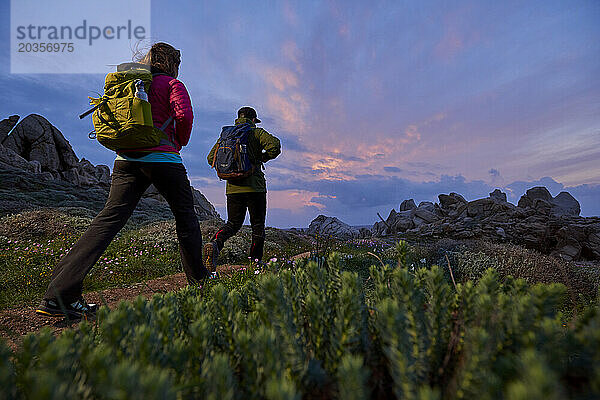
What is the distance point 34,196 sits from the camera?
78.2ft

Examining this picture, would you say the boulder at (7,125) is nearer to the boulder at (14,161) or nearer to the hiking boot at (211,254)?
the boulder at (14,161)

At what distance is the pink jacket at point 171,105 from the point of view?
13.5 ft

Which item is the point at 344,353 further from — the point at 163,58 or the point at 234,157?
the point at 234,157

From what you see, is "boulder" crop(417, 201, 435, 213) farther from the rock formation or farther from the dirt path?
the dirt path

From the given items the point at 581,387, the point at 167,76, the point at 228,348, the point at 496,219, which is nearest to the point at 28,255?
the point at 167,76

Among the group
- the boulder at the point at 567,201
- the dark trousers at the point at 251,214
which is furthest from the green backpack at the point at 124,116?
the boulder at the point at 567,201

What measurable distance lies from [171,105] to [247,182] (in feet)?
7.22

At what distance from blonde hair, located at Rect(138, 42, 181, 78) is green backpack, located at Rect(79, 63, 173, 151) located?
0.57 metres

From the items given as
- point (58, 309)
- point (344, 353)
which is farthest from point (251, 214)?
point (344, 353)

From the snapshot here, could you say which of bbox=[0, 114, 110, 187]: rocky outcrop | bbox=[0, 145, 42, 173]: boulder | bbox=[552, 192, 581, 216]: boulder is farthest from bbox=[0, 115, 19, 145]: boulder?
bbox=[552, 192, 581, 216]: boulder

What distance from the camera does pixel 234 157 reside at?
5906 mm

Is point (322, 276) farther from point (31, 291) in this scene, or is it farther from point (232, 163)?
point (31, 291)

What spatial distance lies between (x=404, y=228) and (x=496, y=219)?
448 inches

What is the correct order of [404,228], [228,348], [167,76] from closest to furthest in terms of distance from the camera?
1. [228,348]
2. [167,76]
3. [404,228]
